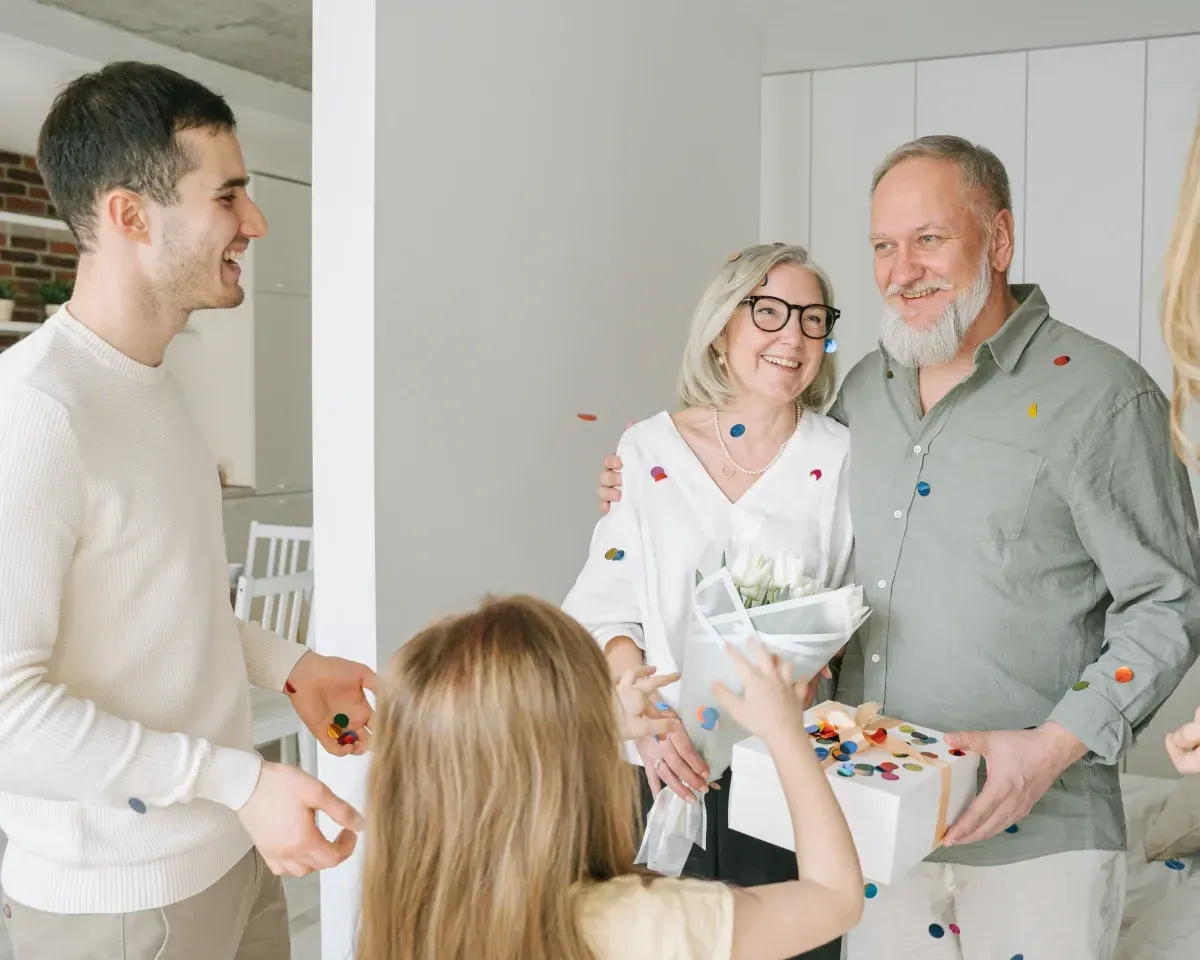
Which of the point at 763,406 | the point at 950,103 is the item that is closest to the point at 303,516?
the point at 950,103

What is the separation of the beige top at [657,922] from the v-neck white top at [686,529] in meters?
0.78

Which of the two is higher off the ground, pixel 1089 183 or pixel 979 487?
pixel 1089 183

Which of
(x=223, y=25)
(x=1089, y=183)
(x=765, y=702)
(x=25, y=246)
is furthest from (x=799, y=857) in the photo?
(x=25, y=246)

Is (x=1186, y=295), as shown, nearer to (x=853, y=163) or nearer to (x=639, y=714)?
(x=639, y=714)

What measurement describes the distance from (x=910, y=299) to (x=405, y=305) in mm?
975

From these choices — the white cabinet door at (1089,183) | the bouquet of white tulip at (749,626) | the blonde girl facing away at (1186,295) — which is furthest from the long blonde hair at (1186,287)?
the white cabinet door at (1089,183)

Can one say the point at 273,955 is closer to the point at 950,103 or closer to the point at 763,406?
the point at 763,406

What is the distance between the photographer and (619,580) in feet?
6.86

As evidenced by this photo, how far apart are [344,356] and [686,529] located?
76 cm

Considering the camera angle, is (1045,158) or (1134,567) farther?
(1045,158)

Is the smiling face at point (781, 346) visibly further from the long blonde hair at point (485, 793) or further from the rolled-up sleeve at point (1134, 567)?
the long blonde hair at point (485, 793)

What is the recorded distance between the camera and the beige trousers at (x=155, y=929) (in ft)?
4.54

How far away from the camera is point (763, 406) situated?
81.5 inches

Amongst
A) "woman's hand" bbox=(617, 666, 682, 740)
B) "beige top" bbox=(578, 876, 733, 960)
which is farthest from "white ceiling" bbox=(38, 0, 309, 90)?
"beige top" bbox=(578, 876, 733, 960)
